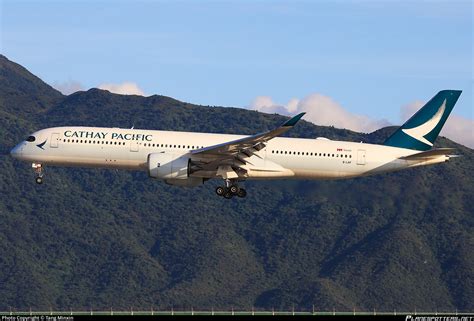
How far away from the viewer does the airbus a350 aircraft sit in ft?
288

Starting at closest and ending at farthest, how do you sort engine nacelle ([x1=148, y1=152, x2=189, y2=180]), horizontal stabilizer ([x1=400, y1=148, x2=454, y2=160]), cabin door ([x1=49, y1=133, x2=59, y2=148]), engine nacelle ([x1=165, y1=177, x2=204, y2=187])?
engine nacelle ([x1=148, y1=152, x2=189, y2=180]) < horizontal stabilizer ([x1=400, y1=148, x2=454, y2=160]) < engine nacelle ([x1=165, y1=177, x2=204, y2=187]) < cabin door ([x1=49, y1=133, x2=59, y2=148])

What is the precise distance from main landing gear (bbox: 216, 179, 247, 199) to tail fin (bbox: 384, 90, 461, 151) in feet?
44.4

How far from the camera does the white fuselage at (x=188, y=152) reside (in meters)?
88.8

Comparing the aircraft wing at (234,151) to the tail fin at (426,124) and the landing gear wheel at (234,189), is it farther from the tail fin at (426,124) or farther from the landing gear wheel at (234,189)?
the tail fin at (426,124)

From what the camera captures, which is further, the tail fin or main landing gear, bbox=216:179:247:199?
the tail fin

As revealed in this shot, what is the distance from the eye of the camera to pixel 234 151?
286 feet

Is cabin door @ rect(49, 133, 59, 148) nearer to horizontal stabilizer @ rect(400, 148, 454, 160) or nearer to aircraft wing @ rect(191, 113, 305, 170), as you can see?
aircraft wing @ rect(191, 113, 305, 170)

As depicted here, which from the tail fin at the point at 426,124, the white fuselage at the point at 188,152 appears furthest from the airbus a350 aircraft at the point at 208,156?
the tail fin at the point at 426,124

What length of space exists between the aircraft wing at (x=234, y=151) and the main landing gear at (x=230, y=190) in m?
1.71

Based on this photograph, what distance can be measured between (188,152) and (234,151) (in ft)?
12.5

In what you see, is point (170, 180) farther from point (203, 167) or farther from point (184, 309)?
point (184, 309)

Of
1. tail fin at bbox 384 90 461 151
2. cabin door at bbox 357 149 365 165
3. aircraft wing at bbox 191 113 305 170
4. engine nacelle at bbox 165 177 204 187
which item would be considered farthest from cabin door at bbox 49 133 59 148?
tail fin at bbox 384 90 461 151

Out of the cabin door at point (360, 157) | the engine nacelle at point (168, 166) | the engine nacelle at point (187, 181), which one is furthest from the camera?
the cabin door at point (360, 157)

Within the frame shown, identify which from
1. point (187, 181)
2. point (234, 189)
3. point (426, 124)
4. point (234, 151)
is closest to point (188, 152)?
point (187, 181)
